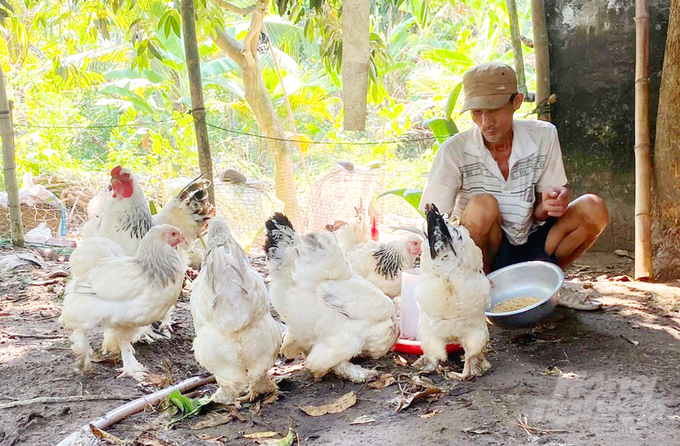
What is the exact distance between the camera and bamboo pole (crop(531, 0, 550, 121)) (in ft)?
16.1

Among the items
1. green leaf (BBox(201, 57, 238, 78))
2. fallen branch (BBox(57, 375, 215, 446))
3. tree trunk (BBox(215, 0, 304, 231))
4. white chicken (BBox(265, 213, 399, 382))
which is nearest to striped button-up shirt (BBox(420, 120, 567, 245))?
white chicken (BBox(265, 213, 399, 382))

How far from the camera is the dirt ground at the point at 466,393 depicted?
2268 mm

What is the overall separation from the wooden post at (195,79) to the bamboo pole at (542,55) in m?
2.68

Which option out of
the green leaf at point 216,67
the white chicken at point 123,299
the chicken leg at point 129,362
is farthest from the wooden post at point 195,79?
the green leaf at point 216,67

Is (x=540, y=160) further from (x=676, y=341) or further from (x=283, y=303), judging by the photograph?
(x=283, y=303)

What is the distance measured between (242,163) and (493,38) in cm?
670

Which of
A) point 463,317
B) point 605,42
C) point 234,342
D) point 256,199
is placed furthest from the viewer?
point 256,199

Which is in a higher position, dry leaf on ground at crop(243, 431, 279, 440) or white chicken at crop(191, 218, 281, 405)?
white chicken at crop(191, 218, 281, 405)

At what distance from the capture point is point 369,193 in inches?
266

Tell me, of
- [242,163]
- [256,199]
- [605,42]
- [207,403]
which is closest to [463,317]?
[207,403]

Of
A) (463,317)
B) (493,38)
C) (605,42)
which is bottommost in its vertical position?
(463,317)

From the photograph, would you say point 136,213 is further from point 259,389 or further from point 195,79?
point 259,389

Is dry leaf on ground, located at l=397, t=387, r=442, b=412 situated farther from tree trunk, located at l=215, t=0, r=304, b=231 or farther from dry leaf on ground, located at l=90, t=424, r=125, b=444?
tree trunk, located at l=215, t=0, r=304, b=231

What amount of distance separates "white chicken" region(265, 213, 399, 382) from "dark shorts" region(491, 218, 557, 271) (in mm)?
969
